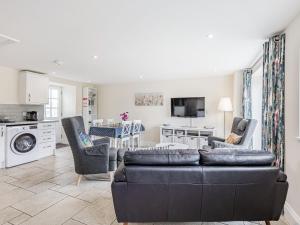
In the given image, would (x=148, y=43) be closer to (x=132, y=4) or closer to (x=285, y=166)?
(x=132, y=4)

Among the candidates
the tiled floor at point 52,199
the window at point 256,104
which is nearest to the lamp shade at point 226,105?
the window at point 256,104

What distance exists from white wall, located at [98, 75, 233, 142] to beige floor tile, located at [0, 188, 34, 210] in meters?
4.12

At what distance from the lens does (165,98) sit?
6.11 m

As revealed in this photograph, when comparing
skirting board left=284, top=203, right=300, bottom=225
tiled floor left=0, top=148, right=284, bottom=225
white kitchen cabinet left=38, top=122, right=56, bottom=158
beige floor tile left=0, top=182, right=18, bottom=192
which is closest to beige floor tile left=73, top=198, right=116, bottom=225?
tiled floor left=0, top=148, right=284, bottom=225

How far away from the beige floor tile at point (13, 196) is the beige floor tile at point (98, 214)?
3.30ft

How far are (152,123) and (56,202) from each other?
166 inches

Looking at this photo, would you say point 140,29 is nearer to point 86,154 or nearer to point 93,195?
point 86,154

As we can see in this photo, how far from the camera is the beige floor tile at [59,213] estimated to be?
2.00 metres

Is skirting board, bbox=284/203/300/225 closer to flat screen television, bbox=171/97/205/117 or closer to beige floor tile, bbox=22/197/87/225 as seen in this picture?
beige floor tile, bbox=22/197/87/225

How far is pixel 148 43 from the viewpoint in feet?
9.12

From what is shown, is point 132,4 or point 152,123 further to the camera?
point 152,123

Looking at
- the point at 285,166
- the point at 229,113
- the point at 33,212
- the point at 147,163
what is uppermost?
the point at 229,113

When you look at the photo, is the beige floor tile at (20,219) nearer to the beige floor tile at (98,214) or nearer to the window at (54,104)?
the beige floor tile at (98,214)

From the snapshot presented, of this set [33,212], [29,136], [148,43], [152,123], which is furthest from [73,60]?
[152,123]
